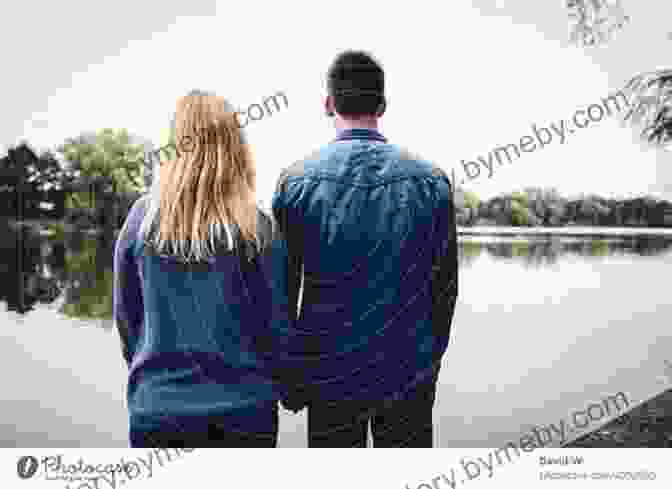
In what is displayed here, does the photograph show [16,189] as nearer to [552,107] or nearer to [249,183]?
[249,183]

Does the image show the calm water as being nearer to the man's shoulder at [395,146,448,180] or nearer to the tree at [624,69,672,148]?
the tree at [624,69,672,148]

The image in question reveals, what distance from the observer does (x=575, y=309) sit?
106 inches

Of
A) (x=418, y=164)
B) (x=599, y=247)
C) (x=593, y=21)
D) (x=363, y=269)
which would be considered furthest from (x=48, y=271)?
(x=593, y=21)

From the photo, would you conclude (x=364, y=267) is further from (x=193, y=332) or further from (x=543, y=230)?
(x=543, y=230)

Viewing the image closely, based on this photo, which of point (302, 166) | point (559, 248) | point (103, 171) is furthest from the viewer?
point (559, 248)

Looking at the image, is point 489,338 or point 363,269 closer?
point 363,269

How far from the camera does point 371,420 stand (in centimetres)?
206

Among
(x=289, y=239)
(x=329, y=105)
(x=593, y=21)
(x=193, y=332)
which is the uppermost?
(x=593, y=21)

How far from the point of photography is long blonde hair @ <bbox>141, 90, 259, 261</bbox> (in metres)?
1.73

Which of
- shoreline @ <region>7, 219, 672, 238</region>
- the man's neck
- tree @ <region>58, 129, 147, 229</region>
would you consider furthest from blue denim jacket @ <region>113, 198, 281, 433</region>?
shoreline @ <region>7, 219, 672, 238</region>

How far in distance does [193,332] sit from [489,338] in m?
1.29

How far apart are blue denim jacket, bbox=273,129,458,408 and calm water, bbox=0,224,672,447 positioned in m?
0.55

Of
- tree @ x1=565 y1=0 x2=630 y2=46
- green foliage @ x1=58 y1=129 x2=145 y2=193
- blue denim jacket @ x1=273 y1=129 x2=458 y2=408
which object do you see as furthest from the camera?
tree @ x1=565 y1=0 x2=630 y2=46

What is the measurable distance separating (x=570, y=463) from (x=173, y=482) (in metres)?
1.40
